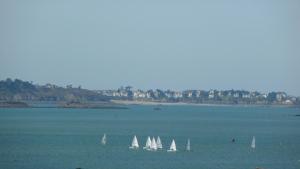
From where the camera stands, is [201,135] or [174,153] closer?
[174,153]

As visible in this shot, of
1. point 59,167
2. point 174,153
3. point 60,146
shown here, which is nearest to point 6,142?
point 60,146

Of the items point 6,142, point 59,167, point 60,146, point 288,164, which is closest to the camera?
point 59,167

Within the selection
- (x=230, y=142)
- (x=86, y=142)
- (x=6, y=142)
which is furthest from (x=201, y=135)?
(x=6, y=142)

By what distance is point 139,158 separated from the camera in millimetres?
74562

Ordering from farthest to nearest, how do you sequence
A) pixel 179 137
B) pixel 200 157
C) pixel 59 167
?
pixel 179 137
pixel 200 157
pixel 59 167

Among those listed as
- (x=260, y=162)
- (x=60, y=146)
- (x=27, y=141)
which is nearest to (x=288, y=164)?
(x=260, y=162)

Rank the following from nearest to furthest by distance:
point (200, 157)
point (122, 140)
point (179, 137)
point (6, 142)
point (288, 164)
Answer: point (288, 164) → point (200, 157) → point (6, 142) → point (122, 140) → point (179, 137)

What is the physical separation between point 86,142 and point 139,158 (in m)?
21.9

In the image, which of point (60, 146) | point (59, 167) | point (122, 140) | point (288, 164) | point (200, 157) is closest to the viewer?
point (59, 167)

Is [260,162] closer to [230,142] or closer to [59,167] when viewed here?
[59,167]

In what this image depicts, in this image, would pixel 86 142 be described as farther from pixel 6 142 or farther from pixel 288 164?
pixel 288 164

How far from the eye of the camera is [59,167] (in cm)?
6338

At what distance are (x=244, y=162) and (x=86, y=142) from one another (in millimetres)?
28026

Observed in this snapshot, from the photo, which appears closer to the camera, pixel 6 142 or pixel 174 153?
pixel 174 153
